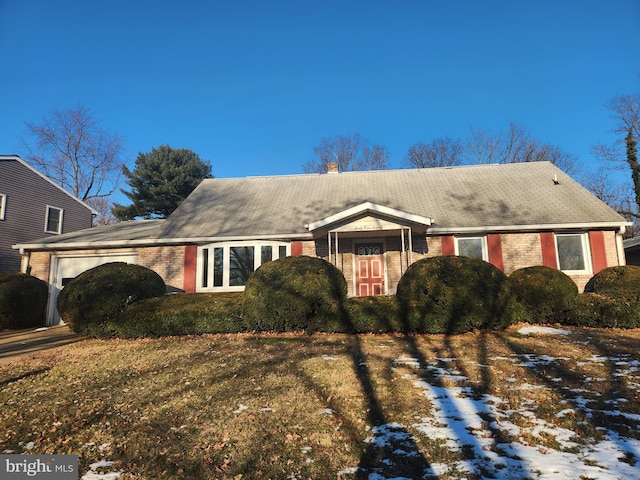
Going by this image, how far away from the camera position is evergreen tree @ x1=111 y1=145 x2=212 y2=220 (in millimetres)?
32250

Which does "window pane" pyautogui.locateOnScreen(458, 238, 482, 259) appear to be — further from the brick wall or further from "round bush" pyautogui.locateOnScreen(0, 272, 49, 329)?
"round bush" pyautogui.locateOnScreen(0, 272, 49, 329)

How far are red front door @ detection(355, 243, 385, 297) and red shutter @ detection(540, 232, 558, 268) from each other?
5.40 meters

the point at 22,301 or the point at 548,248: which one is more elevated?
the point at 548,248

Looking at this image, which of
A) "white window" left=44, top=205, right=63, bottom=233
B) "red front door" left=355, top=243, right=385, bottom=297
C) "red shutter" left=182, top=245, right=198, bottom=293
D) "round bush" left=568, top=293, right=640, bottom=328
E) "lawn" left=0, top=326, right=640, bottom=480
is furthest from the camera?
"white window" left=44, top=205, right=63, bottom=233

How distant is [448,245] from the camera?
13312mm

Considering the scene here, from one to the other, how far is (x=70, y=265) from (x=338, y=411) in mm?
13784

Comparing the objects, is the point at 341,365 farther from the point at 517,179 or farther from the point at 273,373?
the point at 517,179

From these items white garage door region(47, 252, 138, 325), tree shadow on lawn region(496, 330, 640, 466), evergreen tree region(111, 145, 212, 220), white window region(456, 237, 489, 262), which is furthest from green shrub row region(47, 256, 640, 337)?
evergreen tree region(111, 145, 212, 220)

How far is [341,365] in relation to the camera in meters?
6.45

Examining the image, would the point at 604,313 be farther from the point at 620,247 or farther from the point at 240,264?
the point at 240,264

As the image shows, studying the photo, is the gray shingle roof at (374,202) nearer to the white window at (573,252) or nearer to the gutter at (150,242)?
the gutter at (150,242)

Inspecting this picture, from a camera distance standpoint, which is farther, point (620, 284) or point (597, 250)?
point (597, 250)

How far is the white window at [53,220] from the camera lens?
20812 millimetres

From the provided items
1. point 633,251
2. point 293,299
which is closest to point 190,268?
point 293,299
